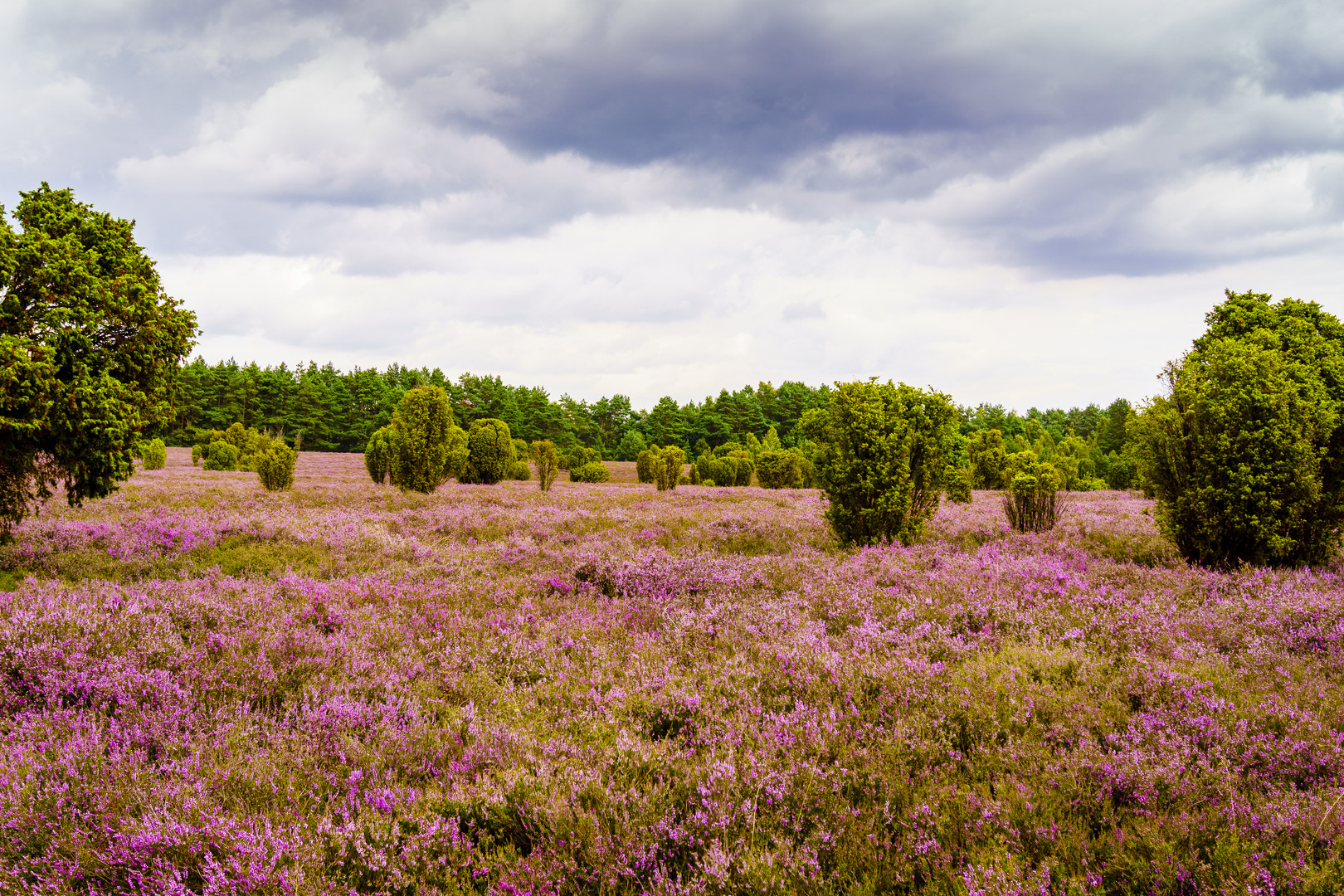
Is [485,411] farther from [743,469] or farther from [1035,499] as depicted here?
[1035,499]

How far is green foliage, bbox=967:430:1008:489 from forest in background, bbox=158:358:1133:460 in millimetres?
39005

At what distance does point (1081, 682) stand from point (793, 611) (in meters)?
2.68

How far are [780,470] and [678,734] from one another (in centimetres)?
3322

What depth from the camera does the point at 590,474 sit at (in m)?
43.4

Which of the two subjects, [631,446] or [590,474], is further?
[631,446]

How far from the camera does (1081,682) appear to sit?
4.46 meters

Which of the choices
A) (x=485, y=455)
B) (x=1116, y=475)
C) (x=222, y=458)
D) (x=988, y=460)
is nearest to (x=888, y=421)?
(x=485, y=455)

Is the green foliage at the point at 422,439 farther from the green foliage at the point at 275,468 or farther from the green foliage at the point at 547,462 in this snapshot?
the green foliage at the point at 547,462

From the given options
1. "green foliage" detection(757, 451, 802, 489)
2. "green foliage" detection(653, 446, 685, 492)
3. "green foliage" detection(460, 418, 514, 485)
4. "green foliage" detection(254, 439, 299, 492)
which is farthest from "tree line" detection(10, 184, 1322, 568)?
"green foliage" detection(757, 451, 802, 489)

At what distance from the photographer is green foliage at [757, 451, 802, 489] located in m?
36.7

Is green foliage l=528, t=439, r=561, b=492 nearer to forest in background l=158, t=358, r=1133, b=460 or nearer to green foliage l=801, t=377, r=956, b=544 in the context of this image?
green foliage l=801, t=377, r=956, b=544

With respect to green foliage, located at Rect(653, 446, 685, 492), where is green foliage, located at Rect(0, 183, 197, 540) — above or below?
above

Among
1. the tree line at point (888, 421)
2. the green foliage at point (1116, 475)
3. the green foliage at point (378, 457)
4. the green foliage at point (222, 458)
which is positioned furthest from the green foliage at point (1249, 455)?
the green foliage at point (222, 458)

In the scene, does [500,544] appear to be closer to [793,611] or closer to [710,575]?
[710,575]
